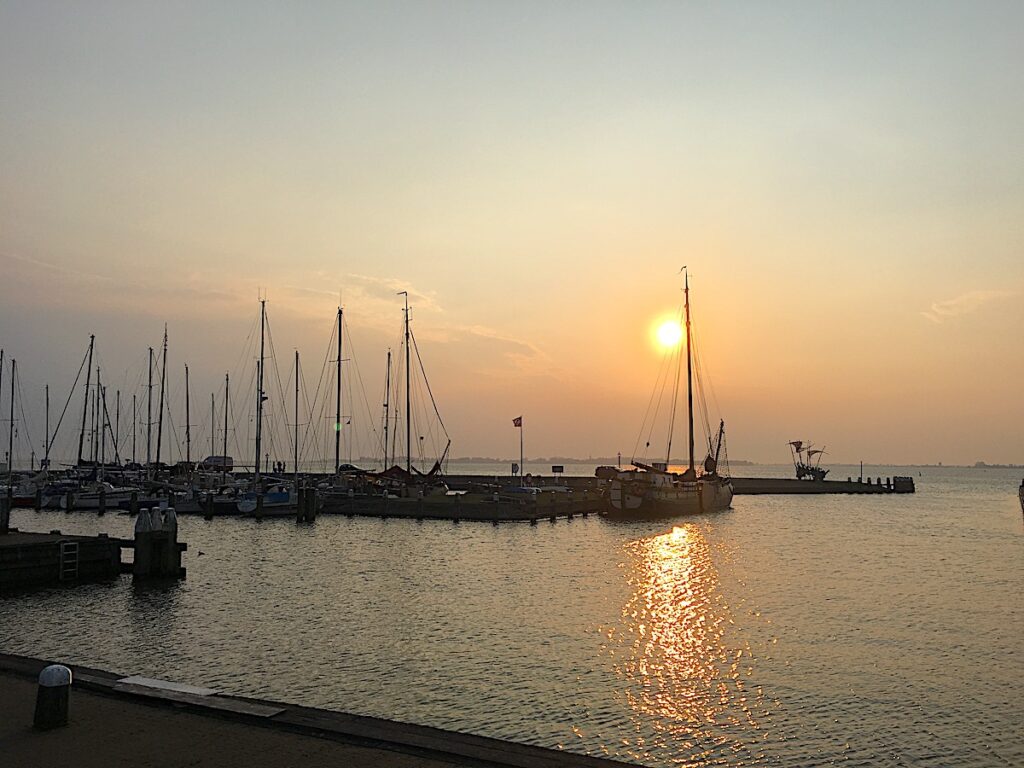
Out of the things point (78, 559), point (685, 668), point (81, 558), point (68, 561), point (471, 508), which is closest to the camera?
point (685, 668)

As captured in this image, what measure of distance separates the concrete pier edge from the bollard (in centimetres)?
141

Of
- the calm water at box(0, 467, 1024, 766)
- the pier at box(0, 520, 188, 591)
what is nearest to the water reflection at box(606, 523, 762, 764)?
the calm water at box(0, 467, 1024, 766)

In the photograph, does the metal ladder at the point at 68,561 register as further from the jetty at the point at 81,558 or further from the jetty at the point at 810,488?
the jetty at the point at 810,488

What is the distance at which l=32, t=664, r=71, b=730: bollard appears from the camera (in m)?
11.6

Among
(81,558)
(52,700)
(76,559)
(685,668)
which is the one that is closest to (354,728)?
(52,700)

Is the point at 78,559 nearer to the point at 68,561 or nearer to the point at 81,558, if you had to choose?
the point at 81,558

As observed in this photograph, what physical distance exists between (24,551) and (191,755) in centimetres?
2648

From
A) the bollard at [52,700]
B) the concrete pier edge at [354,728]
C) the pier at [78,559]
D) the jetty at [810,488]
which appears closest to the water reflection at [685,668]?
the concrete pier edge at [354,728]

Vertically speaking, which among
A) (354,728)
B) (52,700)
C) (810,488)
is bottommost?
(810,488)

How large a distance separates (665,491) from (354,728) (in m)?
73.0

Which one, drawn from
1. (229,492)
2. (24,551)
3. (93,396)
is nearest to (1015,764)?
(24,551)

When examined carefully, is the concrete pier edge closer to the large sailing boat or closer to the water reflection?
the water reflection

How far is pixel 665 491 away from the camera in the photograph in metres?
82.2

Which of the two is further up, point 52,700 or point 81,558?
point 52,700
